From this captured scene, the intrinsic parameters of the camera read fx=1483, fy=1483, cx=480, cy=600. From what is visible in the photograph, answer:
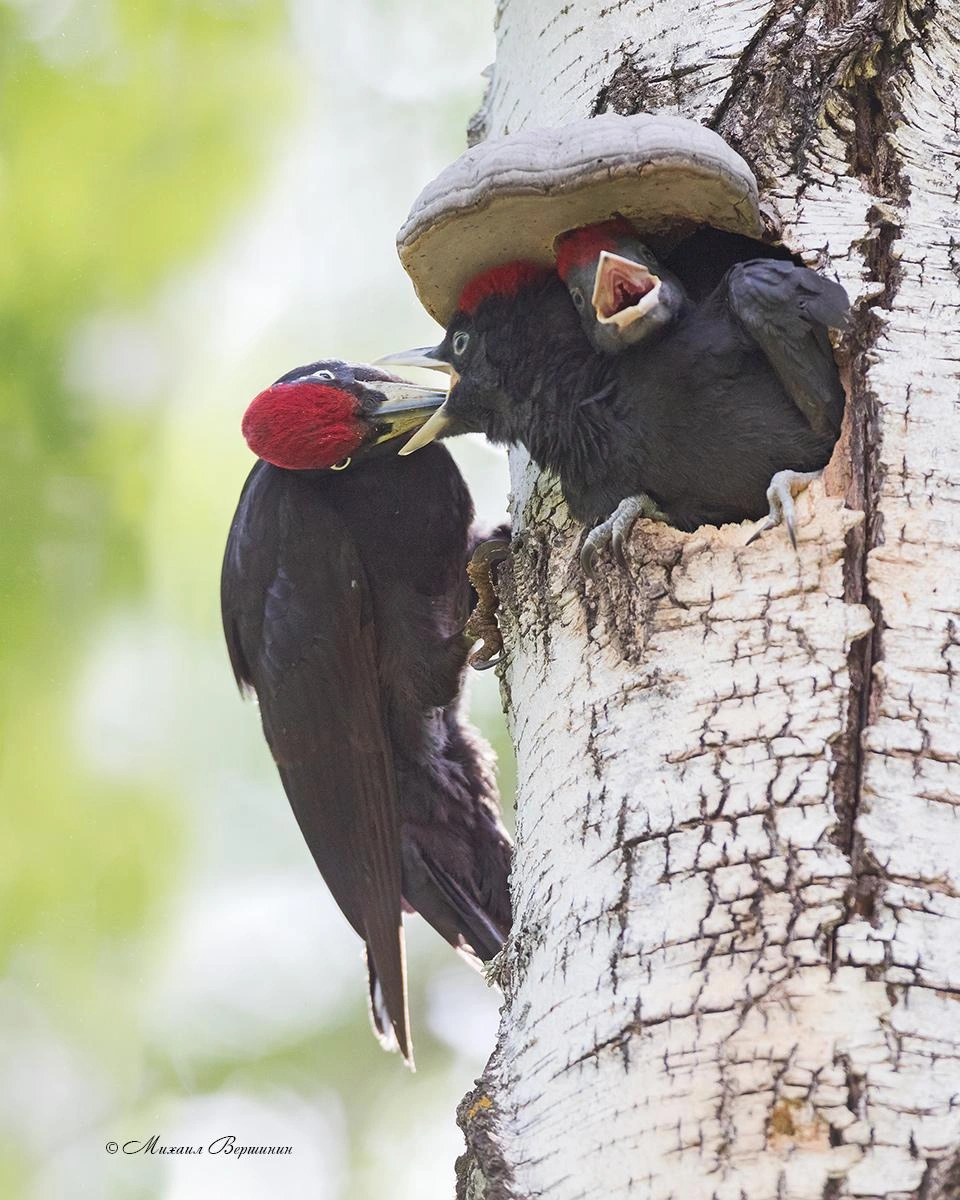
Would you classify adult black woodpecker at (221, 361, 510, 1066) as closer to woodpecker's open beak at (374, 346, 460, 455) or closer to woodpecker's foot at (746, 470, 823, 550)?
woodpecker's open beak at (374, 346, 460, 455)

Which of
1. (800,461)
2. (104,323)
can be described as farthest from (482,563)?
(104,323)

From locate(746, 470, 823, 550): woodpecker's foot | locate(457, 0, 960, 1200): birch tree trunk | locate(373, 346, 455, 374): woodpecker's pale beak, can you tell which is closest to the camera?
locate(457, 0, 960, 1200): birch tree trunk

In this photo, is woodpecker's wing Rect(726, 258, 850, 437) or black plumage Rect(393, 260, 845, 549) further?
black plumage Rect(393, 260, 845, 549)

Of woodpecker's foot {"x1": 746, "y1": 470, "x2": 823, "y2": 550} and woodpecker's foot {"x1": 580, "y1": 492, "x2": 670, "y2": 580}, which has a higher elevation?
woodpecker's foot {"x1": 580, "y1": 492, "x2": 670, "y2": 580}

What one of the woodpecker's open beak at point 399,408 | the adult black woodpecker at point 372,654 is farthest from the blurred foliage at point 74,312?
the woodpecker's open beak at point 399,408

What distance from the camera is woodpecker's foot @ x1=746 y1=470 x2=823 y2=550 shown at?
217 cm

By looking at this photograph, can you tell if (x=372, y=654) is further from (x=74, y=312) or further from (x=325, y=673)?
(x=74, y=312)

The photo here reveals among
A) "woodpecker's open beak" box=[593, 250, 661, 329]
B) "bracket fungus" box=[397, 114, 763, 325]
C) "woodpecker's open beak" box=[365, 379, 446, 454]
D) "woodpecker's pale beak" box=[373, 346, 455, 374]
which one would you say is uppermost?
"woodpecker's open beak" box=[365, 379, 446, 454]

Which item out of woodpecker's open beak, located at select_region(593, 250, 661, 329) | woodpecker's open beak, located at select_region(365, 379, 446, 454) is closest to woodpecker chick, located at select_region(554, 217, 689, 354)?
woodpecker's open beak, located at select_region(593, 250, 661, 329)

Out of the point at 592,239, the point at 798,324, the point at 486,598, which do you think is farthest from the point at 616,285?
the point at 486,598

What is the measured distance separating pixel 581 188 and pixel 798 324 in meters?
0.40

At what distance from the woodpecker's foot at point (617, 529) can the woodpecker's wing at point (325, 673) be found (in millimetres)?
1496

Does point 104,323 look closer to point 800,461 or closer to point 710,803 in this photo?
point 800,461

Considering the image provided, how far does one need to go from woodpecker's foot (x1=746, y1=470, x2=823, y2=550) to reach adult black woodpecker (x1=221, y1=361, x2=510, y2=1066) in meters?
1.64
